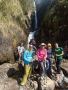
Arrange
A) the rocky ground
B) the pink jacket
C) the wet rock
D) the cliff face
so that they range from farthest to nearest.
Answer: the cliff face → the pink jacket → the rocky ground → the wet rock

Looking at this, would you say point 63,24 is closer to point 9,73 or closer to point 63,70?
point 63,70

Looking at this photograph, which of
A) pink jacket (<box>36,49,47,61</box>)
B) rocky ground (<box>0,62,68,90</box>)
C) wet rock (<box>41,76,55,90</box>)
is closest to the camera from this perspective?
wet rock (<box>41,76,55,90</box>)

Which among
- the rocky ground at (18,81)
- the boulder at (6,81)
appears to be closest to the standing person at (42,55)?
the rocky ground at (18,81)

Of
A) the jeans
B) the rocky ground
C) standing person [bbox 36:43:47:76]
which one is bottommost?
the rocky ground

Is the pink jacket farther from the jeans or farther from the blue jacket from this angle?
the blue jacket

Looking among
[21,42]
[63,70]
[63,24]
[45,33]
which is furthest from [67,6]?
[63,70]

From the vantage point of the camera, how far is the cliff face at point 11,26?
62.7 feet

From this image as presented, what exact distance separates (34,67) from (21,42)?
499 cm

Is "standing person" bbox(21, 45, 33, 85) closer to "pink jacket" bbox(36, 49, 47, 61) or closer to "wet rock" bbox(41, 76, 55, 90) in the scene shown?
"pink jacket" bbox(36, 49, 47, 61)

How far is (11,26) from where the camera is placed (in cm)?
2062

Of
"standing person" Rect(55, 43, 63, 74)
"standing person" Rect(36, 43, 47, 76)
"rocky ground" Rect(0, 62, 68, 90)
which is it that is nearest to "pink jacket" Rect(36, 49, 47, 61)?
"standing person" Rect(36, 43, 47, 76)

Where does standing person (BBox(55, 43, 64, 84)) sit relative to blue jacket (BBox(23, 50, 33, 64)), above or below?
below

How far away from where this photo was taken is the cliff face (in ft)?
62.7

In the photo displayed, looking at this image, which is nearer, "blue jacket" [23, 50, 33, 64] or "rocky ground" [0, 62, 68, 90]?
"rocky ground" [0, 62, 68, 90]
